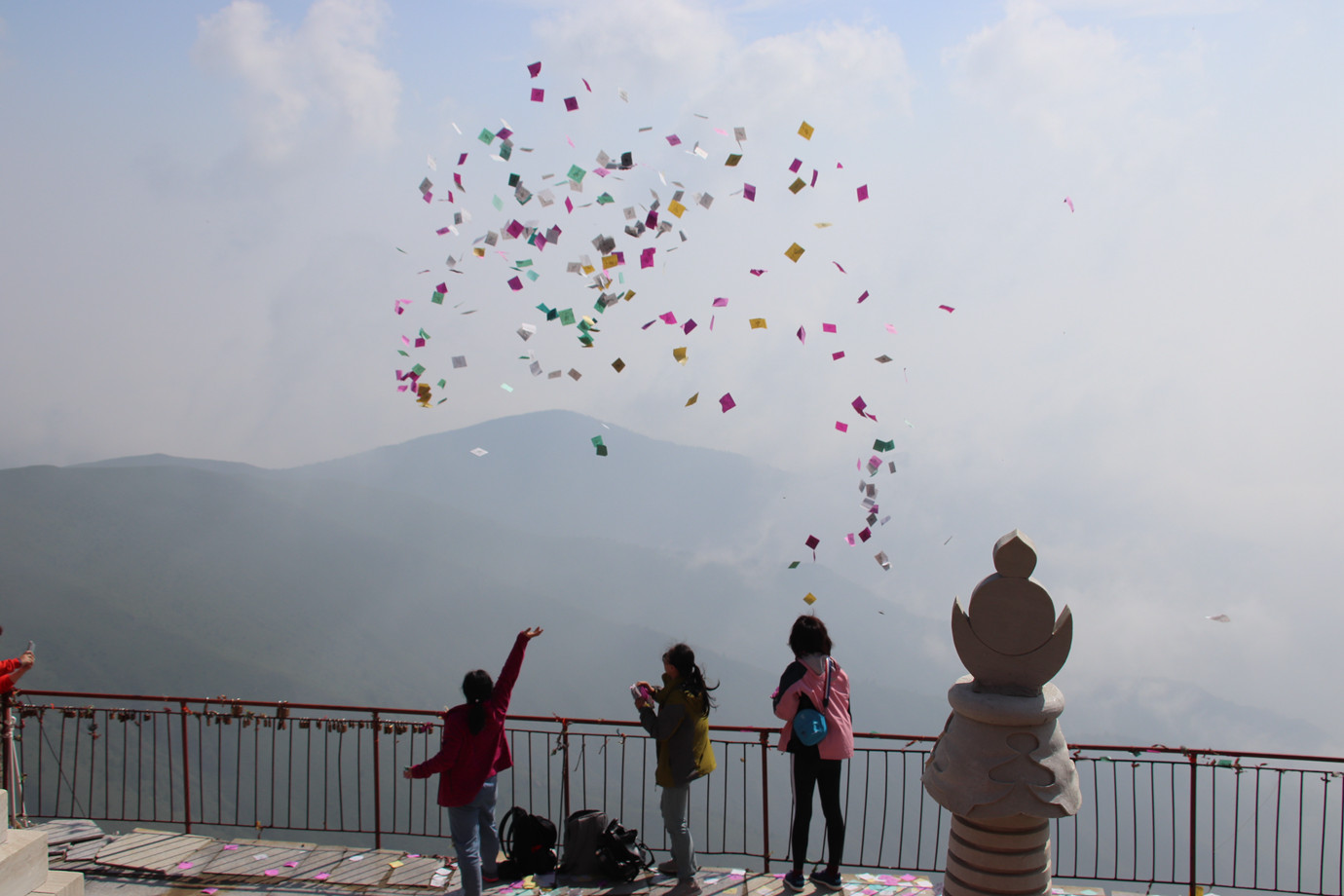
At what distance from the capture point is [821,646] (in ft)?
16.5

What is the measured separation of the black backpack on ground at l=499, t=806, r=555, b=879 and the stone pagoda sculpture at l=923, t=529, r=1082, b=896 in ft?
9.19

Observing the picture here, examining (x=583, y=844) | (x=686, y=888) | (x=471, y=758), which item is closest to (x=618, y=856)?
(x=583, y=844)

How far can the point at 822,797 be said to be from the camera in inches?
204

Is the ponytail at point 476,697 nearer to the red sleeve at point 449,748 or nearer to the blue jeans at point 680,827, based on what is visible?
the red sleeve at point 449,748

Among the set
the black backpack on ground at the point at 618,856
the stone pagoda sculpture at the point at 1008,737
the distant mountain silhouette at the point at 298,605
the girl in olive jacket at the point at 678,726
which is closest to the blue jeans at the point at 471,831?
the black backpack on ground at the point at 618,856

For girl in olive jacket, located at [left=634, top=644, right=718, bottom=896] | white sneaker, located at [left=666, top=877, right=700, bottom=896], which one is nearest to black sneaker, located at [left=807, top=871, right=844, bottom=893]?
white sneaker, located at [left=666, top=877, right=700, bottom=896]

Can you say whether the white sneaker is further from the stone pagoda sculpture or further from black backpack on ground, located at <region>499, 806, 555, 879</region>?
the stone pagoda sculpture

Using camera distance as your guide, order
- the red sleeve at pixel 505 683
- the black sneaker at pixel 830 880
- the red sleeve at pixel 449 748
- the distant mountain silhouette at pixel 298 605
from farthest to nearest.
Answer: the distant mountain silhouette at pixel 298 605, the black sneaker at pixel 830 880, the red sleeve at pixel 505 683, the red sleeve at pixel 449 748

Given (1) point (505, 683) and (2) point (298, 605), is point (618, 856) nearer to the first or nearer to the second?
(1) point (505, 683)

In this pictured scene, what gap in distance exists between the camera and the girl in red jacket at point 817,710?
195 inches

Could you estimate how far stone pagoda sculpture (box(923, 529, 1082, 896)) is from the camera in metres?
3.62

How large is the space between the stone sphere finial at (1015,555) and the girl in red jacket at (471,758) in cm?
248

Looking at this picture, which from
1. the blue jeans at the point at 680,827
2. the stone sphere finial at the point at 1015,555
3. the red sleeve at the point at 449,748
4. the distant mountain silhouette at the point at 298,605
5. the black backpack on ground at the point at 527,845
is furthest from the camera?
the distant mountain silhouette at the point at 298,605

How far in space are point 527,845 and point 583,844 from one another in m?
0.39
